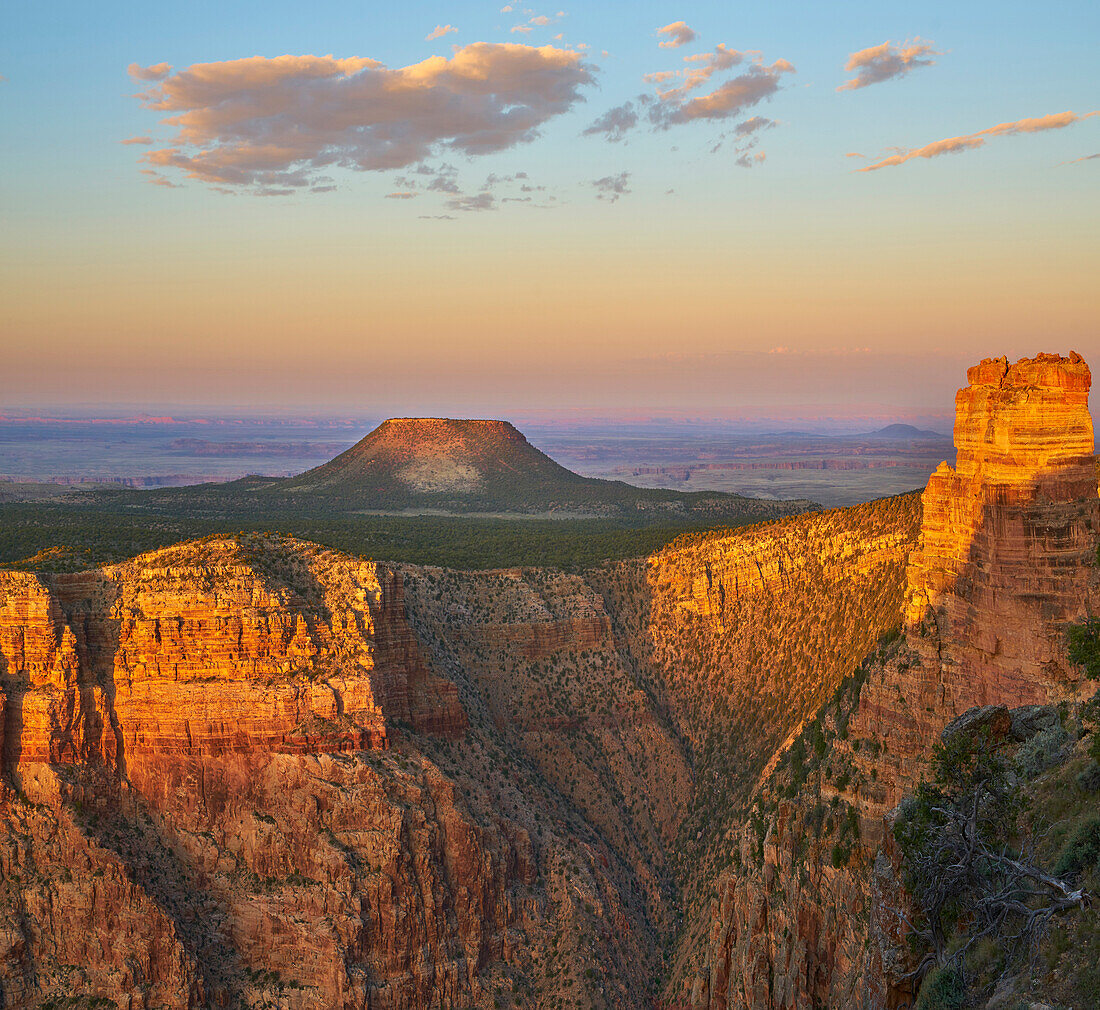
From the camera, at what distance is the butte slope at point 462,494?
15125 centimetres

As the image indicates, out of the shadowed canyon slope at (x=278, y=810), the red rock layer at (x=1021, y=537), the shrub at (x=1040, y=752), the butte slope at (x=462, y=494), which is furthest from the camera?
the butte slope at (x=462, y=494)

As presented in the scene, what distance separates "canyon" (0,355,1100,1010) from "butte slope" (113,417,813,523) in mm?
71985

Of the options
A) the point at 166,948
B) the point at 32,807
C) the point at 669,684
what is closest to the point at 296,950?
the point at 166,948

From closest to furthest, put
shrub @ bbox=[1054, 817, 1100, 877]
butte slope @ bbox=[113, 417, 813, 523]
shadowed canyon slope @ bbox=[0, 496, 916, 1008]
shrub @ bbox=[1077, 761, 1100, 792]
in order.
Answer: shrub @ bbox=[1054, 817, 1100, 877]
shrub @ bbox=[1077, 761, 1100, 792]
shadowed canyon slope @ bbox=[0, 496, 916, 1008]
butte slope @ bbox=[113, 417, 813, 523]

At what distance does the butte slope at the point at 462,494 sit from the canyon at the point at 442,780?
71985 mm

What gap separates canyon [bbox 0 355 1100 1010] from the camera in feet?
117

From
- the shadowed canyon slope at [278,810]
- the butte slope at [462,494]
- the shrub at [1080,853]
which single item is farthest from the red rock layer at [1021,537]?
the butte slope at [462,494]

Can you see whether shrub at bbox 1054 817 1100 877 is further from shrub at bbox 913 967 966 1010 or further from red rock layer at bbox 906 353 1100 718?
red rock layer at bbox 906 353 1100 718

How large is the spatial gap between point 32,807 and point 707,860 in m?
35.9

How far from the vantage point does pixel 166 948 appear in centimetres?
4822

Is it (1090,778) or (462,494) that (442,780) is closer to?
Answer: (1090,778)

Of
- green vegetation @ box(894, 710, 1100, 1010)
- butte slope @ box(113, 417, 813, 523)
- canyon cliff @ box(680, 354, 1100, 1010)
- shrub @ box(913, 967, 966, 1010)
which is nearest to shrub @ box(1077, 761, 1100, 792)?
green vegetation @ box(894, 710, 1100, 1010)

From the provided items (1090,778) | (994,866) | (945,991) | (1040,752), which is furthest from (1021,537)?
(945,991)

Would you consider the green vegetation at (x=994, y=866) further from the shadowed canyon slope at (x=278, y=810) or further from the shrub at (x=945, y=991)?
the shadowed canyon slope at (x=278, y=810)
